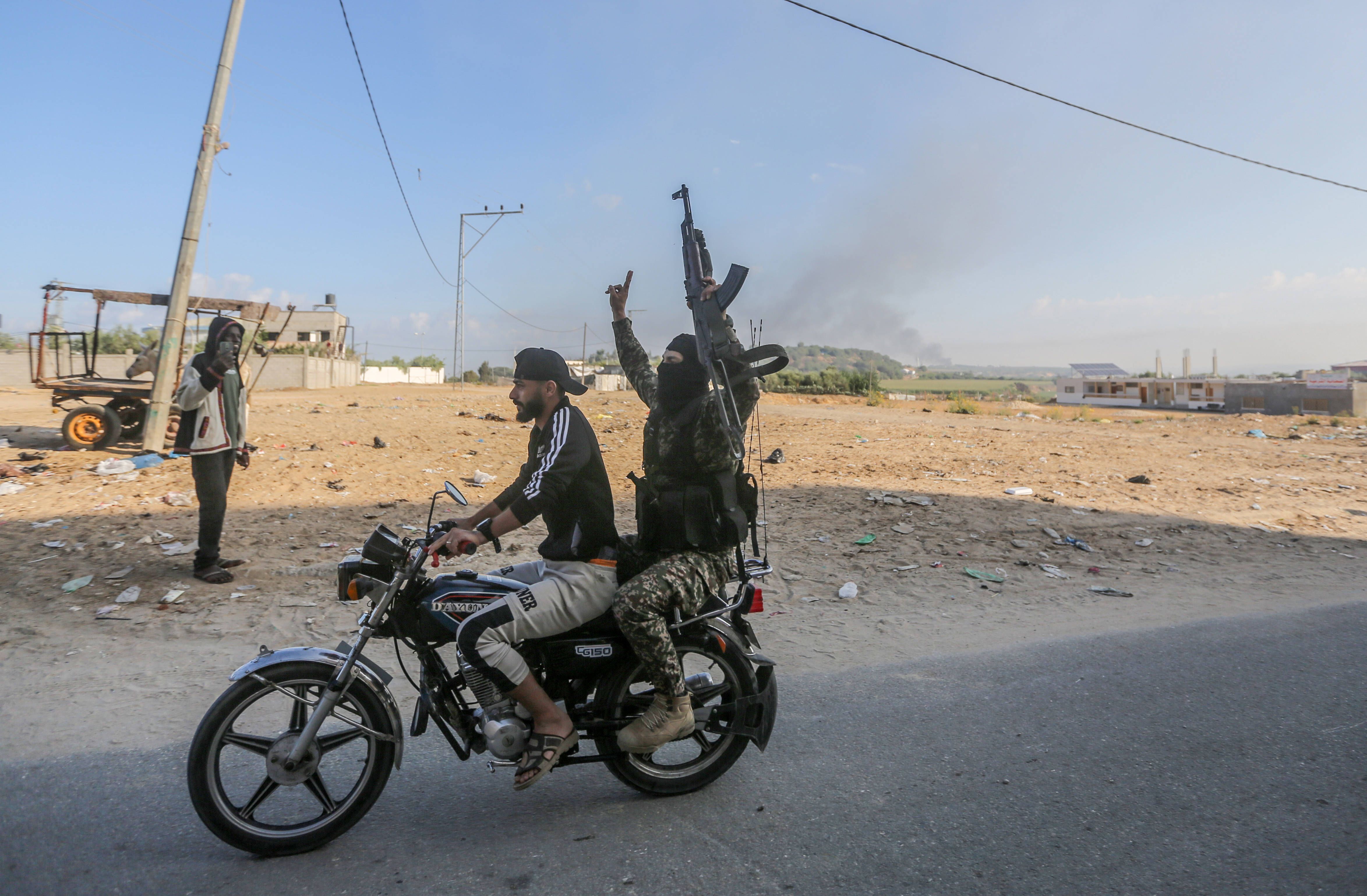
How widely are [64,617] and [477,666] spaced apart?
14.2 feet

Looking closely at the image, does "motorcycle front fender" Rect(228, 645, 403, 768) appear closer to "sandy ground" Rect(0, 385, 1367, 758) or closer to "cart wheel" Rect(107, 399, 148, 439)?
"sandy ground" Rect(0, 385, 1367, 758)

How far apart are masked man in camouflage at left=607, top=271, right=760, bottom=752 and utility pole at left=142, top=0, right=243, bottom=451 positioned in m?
8.63

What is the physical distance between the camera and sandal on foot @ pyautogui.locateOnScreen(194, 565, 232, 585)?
604cm

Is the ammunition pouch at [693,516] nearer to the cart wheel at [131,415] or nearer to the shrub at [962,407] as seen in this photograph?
the cart wheel at [131,415]

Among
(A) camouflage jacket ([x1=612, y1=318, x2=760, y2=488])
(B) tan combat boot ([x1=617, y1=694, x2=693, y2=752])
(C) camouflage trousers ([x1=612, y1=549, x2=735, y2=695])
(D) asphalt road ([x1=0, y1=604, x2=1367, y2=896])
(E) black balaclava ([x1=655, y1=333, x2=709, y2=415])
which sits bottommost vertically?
(D) asphalt road ([x1=0, y1=604, x2=1367, y2=896])

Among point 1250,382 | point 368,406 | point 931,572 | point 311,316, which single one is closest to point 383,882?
point 931,572

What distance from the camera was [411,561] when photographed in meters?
2.81

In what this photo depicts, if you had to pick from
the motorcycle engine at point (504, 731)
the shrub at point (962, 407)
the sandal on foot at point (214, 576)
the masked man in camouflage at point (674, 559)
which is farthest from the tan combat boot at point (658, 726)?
the shrub at point (962, 407)

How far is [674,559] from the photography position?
3.04m

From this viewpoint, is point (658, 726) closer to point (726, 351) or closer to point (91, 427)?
point (726, 351)

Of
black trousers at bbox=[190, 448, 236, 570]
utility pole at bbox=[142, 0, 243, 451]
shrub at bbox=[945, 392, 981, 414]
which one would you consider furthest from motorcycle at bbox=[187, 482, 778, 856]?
shrub at bbox=[945, 392, 981, 414]

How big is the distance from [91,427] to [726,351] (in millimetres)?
11660

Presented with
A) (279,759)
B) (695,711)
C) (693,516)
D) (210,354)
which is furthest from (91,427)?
(693,516)

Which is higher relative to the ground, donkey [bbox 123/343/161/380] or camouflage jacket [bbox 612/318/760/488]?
donkey [bbox 123/343/161/380]
